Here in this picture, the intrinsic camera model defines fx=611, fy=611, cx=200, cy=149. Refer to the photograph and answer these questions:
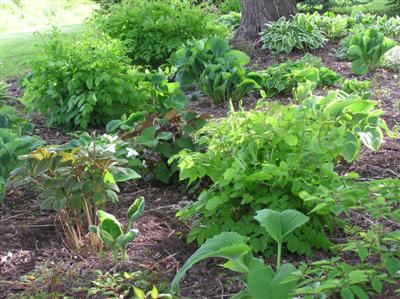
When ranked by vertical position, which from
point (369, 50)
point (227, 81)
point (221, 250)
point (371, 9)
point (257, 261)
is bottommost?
point (371, 9)

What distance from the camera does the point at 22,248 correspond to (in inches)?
122

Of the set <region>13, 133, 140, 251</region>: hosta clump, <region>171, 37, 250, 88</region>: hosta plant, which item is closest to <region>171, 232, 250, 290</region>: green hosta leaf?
<region>13, 133, 140, 251</region>: hosta clump

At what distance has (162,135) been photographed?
12.0 feet

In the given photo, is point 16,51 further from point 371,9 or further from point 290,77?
point 371,9

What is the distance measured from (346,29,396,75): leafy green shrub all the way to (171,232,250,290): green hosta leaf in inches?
164

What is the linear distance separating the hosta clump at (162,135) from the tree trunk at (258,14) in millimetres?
4381

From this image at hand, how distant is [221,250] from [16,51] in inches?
349

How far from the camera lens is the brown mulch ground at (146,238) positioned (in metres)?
2.73

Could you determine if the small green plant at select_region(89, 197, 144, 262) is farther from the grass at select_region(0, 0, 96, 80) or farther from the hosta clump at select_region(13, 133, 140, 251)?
the grass at select_region(0, 0, 96, 80)

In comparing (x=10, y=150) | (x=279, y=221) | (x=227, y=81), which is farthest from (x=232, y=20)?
(x=279, y=221)

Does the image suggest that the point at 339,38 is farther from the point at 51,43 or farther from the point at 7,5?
the point at 7,5

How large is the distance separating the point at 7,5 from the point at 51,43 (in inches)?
490

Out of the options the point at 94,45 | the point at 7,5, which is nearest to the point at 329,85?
the point at 94,45

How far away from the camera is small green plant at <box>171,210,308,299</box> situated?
2.14 metres
